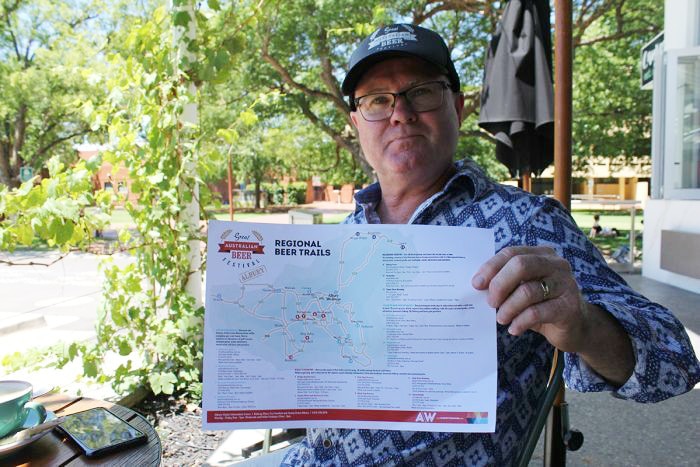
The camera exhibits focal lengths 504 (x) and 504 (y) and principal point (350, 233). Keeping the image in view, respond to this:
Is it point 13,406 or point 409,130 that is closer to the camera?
point 13,406

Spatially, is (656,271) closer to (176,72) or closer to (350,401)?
(176,72)

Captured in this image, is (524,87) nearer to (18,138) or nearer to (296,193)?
(18,138)

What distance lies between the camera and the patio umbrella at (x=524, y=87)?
3559 mm

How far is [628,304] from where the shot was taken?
1.11 m

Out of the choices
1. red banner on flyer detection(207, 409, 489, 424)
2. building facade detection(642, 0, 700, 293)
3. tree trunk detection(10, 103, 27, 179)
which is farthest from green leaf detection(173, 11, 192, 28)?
tree trunk detection(10, 103, 27, 179)

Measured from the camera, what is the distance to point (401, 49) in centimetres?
146

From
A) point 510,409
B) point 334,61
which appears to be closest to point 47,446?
point 510,409

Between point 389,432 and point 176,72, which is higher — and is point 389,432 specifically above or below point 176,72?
below

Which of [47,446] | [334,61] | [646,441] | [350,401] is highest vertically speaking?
[334,61]

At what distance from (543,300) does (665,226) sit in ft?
22.8

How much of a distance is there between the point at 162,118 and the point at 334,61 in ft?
24.8

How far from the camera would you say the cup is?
4.07 feet

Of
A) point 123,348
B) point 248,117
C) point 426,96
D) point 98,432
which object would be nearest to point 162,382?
point 123,348

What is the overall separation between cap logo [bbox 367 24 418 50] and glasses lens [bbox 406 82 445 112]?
0.14m
